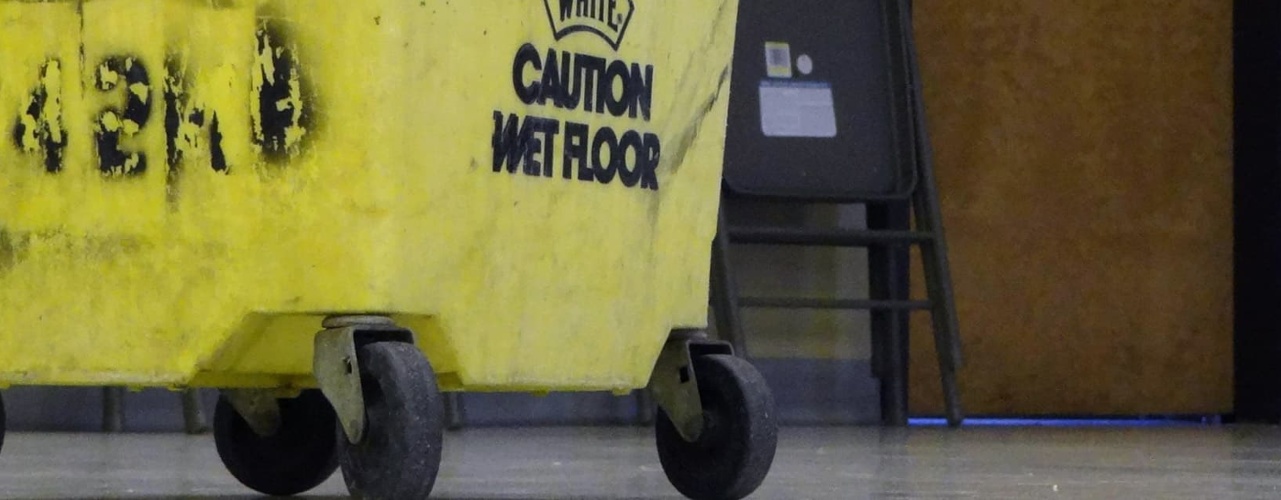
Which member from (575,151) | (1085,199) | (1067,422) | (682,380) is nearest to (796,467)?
(682,380)

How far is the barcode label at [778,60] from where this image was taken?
373 centimetres

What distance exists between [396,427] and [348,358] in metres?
0.07

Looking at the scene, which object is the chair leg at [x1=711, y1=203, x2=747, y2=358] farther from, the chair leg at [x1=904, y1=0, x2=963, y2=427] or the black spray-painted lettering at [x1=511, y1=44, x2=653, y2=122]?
the black spray-painted lettering at [x1=511, y1=44, x2=653, y2=122]

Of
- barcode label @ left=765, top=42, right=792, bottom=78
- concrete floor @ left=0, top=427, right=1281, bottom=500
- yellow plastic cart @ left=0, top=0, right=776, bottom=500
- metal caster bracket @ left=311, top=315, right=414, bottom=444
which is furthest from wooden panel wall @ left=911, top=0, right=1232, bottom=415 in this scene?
metal caster bracket @ left=311, top=315, right=414, bottom=444

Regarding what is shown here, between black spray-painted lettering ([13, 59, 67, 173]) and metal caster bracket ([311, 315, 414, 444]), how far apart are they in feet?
0.86

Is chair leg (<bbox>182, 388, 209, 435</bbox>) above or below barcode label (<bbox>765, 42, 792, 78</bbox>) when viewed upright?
below

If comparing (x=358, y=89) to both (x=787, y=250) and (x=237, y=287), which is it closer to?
(x=237, y=287)

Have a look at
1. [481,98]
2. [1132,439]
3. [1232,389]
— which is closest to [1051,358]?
[1232,389]

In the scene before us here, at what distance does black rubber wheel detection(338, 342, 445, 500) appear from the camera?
1.31 metres

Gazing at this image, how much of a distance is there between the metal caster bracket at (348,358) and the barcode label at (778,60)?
244 centimetres

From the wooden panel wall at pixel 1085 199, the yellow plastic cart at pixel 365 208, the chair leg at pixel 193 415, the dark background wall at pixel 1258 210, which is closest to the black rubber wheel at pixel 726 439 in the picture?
the yellow plastic cart at pixel 365 208

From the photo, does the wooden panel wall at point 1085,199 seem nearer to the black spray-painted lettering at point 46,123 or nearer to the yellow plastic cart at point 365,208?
the yellow plastic cart at point 365,208

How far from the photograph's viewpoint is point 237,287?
4.50 ft

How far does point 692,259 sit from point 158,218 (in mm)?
468
